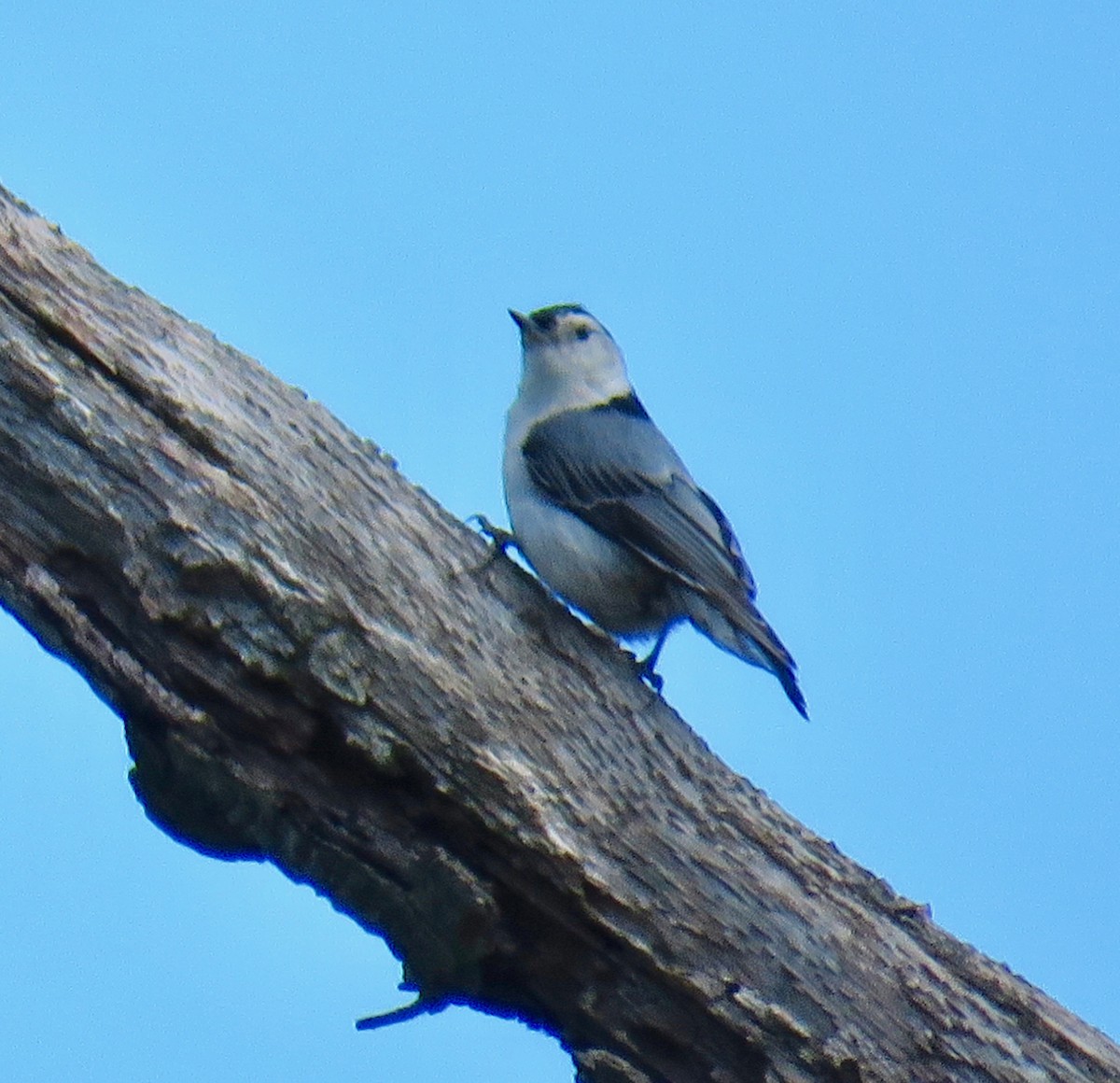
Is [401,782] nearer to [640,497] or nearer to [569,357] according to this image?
[640,497]

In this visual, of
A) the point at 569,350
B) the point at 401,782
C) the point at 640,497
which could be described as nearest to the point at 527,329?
the point at 569,350

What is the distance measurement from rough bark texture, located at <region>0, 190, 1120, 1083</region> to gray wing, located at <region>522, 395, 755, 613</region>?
0.79m

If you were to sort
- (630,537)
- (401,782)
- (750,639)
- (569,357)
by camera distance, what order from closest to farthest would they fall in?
(401,782)
(750,639)
(630,537)
(569,357)

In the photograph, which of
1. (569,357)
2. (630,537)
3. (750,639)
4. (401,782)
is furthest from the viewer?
(569,357)

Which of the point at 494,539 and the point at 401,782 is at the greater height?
the point at 494,539

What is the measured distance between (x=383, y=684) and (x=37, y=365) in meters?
1.03

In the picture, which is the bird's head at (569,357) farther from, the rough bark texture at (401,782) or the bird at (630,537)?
the rough bark texture at (401,782)

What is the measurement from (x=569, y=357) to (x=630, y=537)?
1.05 metres

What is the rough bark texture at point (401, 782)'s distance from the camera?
3396 millimetres

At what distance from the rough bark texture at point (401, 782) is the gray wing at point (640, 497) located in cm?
79

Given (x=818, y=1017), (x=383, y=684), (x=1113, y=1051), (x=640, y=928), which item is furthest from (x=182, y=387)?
(x=1113, y=1051)

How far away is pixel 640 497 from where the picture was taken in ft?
14.9

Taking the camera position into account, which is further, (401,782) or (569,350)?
(569,350)

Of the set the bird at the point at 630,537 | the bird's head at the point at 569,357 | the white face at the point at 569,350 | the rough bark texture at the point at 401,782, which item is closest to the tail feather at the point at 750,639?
the bird at the point at 630,537
